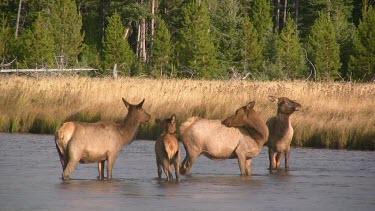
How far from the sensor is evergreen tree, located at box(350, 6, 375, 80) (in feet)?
206

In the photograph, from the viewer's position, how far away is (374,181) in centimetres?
1647

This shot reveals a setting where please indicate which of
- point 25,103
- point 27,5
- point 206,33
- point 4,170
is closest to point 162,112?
point 25,103

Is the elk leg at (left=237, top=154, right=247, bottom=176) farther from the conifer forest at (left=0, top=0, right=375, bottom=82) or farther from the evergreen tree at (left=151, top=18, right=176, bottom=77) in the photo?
the evergreen tree at (left=151, top=18, right=176, bottom=77)

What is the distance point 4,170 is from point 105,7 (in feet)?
232

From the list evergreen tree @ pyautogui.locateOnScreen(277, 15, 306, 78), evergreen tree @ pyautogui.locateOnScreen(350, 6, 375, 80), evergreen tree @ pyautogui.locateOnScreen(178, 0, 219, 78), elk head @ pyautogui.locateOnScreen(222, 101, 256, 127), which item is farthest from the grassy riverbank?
evergreen tree @ pyautogui.locateOnScreen(277, 15, 306, 78)

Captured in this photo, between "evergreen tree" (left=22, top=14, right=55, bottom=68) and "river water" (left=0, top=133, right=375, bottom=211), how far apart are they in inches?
1564

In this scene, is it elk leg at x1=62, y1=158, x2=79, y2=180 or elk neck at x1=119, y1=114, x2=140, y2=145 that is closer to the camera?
elk leg at x1=62, y1=158, x2=79, y2=180

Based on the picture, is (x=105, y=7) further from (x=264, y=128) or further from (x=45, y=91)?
(x=264, y=128)

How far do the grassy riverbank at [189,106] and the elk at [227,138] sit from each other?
21.5 ft

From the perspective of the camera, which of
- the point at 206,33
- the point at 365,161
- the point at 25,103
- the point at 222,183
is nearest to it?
the point at 222,183

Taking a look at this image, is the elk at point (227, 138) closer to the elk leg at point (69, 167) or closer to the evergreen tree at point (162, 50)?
the elk leg at point (69, 167)

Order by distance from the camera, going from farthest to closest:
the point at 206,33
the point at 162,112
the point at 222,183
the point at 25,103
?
the point at 206,33 → the point at 25,103 → the point at 162,112 → the point at 222,183

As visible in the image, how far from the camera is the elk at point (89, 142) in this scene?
15.1m

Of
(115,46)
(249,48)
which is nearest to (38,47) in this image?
(115,46)
